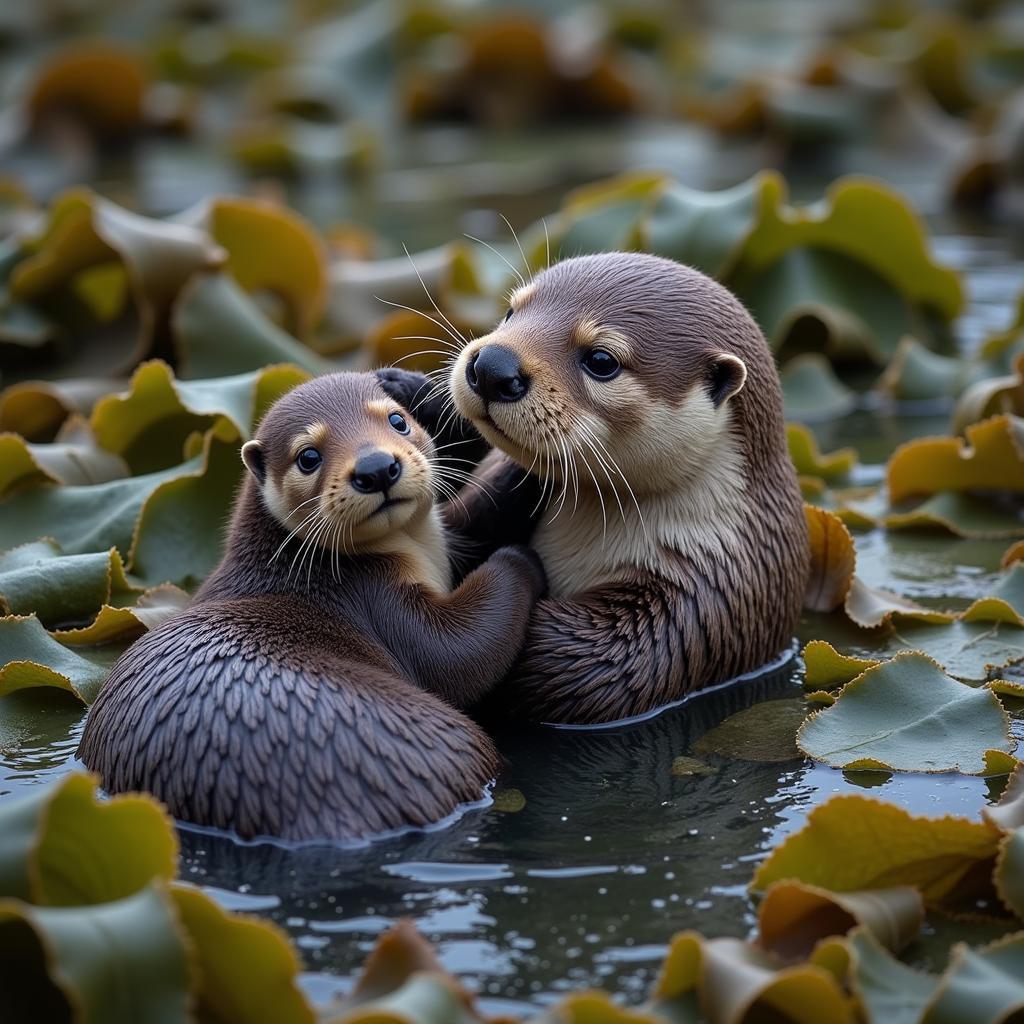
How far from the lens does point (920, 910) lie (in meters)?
3.29

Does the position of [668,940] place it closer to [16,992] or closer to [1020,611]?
[16,992]

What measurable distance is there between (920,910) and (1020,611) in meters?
1.71

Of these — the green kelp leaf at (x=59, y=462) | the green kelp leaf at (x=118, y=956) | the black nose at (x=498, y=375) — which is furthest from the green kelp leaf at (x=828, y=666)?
the green kelp leaf at (x=59, y=462)

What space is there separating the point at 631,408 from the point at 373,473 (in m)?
0.71

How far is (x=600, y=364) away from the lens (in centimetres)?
428

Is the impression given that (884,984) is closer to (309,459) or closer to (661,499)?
(661,499)

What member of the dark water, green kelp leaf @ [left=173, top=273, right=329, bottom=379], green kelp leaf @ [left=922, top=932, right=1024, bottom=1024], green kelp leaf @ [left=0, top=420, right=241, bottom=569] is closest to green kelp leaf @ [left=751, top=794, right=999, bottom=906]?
the dark water

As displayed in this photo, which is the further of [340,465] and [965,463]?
[965,463]

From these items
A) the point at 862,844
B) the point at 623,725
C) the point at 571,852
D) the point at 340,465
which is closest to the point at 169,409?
the point at 340,465

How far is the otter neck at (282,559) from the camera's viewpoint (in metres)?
4.16

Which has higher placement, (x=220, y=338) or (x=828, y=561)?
(x=220, y=338)

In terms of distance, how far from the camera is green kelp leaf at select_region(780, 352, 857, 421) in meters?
6.82

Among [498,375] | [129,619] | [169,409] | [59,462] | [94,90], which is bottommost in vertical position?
[129,619]

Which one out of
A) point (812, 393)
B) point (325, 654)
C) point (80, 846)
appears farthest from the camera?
point (812, 393)
